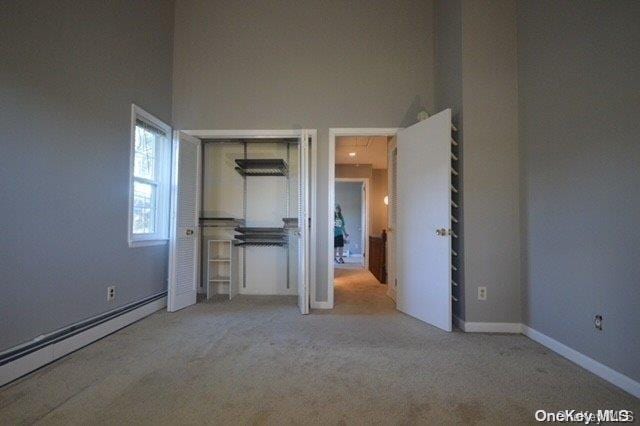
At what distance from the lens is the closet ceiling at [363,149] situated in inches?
215

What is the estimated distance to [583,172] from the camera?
81.4 inches

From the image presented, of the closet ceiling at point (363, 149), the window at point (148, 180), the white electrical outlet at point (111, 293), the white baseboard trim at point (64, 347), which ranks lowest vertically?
the white baseboard trim at point (64, 347)

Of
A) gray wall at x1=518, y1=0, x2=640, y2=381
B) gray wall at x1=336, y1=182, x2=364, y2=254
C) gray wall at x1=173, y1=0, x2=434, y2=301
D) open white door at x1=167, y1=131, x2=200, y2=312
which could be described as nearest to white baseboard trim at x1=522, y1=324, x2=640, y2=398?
gray wall at x1=518, y1=0, x2=640, y2=381

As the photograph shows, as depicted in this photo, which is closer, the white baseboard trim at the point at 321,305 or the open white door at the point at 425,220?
the open white door at the point at 425,220

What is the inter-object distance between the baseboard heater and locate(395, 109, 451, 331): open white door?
113 inches

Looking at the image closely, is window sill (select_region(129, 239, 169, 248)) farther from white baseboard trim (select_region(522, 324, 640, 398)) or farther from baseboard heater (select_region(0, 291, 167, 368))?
white baseboard trim (select_region(522, 324, 640, 398))

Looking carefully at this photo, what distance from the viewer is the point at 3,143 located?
5.91 feet

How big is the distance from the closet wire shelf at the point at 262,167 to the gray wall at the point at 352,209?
21.8 ft

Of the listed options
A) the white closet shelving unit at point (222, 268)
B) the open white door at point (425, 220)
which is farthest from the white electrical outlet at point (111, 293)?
the open white door at point (425, 220)

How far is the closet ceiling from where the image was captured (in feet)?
17.9

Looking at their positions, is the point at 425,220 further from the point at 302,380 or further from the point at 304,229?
the point at 302,380

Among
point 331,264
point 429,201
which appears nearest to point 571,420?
point 429,201

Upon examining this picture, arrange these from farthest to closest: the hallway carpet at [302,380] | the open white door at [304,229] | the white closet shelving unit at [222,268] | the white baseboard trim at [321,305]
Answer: the white closet shelving unit at [222,268] → the white baseboard trim at [321,305] → the open white door at [304,229] → the hallway carpet at [302,380]

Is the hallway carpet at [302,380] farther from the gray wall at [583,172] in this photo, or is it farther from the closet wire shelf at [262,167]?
the closet wire shelf at [262,167]
